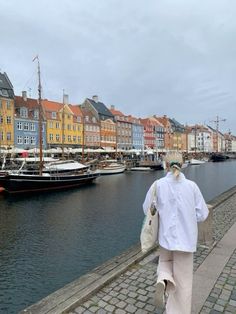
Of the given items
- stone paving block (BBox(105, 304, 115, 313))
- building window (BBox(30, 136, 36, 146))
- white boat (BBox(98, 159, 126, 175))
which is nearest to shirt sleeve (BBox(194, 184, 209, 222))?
stone paving block (BBox(105, 304, 115, 313))

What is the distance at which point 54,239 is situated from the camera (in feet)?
41.7

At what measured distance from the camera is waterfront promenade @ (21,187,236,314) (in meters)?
4.34

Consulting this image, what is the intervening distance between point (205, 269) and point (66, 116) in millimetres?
59862

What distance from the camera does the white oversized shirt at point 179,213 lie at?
350 centimetres

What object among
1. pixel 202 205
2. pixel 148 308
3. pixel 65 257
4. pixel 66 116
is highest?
pixel 66 116

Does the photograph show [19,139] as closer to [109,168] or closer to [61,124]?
[61,124]

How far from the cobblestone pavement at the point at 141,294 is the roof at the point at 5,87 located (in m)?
50.6

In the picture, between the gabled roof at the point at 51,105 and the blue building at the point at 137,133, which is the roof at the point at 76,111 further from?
the blue building at the point at 137,133

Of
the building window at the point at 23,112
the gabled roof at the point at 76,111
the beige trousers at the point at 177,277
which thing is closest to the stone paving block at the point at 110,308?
the beige trousers at the point at 177,277

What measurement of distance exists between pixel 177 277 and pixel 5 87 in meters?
53.6

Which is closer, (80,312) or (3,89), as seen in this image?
(80,312)

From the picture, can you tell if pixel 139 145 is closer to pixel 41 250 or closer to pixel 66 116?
pixel 66 116

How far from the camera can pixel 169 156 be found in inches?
152

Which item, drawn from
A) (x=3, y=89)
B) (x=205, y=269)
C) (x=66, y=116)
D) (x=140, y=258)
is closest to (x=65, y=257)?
(x=140, y=258)
